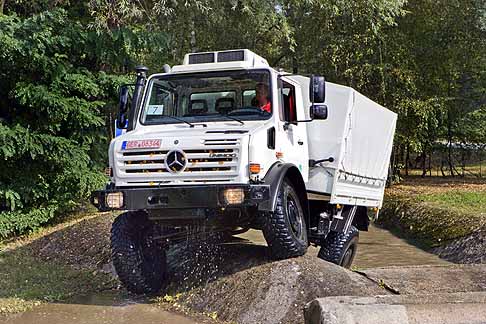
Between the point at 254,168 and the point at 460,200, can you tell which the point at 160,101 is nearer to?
the point at 254,168

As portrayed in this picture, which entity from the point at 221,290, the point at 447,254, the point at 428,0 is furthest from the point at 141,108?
the point at 428,0

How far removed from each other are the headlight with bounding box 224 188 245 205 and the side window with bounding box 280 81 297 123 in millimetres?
1439

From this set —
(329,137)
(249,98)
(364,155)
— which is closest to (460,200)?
(364,155)

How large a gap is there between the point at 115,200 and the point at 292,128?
2405mm

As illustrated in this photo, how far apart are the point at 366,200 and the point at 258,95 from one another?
138 inches

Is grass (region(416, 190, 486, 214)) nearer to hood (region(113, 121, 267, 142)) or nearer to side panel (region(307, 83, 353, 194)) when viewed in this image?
side panel (region(307, 83, 353, 194))

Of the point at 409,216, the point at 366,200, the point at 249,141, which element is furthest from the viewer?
the point at 409,216

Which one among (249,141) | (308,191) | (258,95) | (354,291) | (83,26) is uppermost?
(83,26)

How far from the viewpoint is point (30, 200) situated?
12328mm

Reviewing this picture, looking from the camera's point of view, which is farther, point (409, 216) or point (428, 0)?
point (428, 0)

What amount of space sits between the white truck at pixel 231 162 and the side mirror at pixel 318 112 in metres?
0.01

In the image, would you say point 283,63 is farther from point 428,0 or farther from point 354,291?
point 354,291

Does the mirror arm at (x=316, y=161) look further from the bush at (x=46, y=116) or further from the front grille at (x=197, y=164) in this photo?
the bush at (x=46, y=116)

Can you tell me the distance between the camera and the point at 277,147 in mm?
6871
